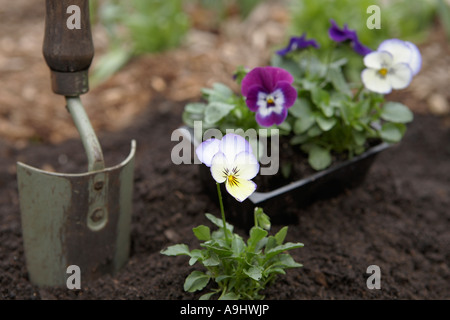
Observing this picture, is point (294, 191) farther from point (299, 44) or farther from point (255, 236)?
point (299, 44)

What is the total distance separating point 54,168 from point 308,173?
1.01 m

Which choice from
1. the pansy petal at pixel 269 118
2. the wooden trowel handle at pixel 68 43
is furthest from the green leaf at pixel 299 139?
the wooden trowel handle at pixel 68 43

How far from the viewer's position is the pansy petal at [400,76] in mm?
1540

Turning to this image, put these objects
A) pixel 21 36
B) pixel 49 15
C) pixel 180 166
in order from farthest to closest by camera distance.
A: pixel 21 36 → pixel 180 166 → pixel 49 15

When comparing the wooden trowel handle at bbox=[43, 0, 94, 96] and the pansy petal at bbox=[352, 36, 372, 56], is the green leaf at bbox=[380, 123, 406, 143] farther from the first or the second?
the wooden trowel handle at bbox=[43, 0, 94, 96]

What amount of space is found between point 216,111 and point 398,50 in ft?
1.81

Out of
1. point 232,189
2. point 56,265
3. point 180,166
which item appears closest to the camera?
point 232,189

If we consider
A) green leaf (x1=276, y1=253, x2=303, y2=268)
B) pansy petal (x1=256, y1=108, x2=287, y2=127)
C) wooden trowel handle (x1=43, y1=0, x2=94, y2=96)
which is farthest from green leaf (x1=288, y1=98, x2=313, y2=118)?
wooden trowel handle (x1=43, y1=0, x2=94, y2=96)

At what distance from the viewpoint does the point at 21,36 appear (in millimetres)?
3162

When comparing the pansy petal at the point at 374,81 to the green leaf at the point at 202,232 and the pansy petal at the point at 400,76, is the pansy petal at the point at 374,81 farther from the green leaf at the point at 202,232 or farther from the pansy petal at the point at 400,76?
the green leaf at the point at 202,232

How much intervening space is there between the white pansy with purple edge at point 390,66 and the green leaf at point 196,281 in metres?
0.72

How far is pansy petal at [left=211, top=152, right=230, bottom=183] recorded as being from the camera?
1.13 meters

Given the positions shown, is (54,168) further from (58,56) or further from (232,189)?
(232,189)

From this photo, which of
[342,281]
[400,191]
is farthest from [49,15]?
[400,191]
